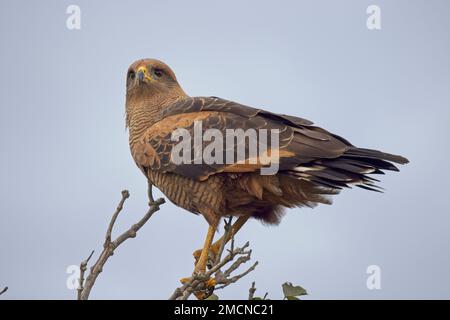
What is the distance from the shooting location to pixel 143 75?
7.97 m

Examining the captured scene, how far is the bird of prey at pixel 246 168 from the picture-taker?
598cm

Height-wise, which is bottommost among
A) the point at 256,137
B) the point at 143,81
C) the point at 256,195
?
the point at 256,195

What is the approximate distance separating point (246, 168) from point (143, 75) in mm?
2381

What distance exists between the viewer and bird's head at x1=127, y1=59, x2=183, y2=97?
800 cm

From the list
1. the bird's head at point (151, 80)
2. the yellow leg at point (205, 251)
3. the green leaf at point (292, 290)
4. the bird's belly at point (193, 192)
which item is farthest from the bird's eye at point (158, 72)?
the green leaf at point (292, 290)

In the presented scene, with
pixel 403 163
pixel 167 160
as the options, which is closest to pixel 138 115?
pixel 167 160

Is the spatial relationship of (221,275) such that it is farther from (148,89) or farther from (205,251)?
(148,89)

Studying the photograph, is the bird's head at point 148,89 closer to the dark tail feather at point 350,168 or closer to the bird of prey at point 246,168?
the bird of prey at point 246,168

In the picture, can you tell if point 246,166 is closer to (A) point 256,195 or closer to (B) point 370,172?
(A) point 256,195

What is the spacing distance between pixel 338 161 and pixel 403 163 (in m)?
0.58

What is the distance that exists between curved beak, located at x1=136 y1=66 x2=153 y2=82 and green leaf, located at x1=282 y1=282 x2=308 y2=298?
371cm

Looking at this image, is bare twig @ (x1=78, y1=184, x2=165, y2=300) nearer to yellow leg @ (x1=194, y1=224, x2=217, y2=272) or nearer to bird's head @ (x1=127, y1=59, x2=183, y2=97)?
yellow leg @ (x1=194, y1=224, x2=217, y2=272)

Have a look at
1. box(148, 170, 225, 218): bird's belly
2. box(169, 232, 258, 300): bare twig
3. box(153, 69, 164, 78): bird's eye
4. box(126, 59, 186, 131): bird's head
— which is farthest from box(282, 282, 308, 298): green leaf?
box(153, 69, 164, 78): bird's eye
